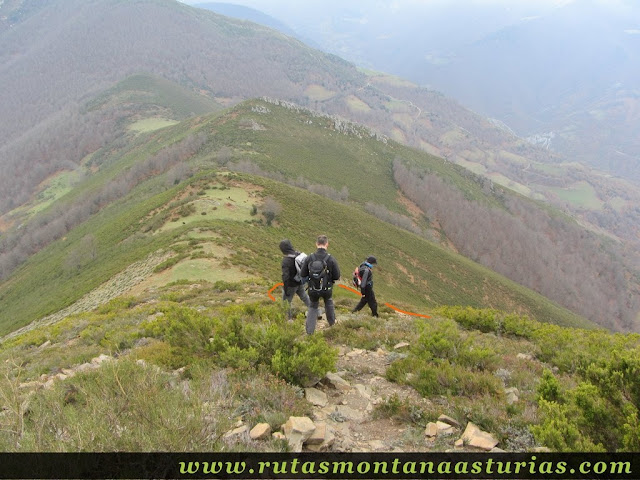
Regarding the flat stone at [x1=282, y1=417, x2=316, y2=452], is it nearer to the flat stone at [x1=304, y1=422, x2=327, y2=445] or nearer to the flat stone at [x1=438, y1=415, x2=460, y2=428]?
the flat stone at [x1=304, y1=422, x2=327, y2=445]

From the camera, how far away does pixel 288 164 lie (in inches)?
2672

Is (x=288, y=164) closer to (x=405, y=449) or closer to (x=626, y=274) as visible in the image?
(x=405, y=449)

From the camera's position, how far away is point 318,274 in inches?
324


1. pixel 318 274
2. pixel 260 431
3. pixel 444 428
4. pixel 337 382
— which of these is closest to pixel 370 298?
pixel 318 274

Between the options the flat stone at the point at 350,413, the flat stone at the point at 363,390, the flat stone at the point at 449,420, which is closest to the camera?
the flat stone at the point at 449,420

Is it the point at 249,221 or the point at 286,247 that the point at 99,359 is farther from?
the point at 249,221

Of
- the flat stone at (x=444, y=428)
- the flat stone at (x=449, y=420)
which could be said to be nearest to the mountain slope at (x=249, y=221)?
the flat stone at (x=449, y=420)

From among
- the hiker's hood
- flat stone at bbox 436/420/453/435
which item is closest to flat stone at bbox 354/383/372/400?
flat stone at bbox 436/420/453/435

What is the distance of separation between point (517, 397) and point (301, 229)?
31.9 m

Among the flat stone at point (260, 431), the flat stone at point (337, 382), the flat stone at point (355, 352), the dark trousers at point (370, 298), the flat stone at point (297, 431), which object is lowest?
the dark trousers at point (370, 298)

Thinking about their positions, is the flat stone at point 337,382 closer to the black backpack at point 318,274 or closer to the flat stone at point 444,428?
the flat stone at point 444,428

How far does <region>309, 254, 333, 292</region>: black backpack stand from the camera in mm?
8242

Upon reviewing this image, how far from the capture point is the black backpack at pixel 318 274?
8.24 m

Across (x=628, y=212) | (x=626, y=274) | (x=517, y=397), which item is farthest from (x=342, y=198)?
(x=628, y=212)
